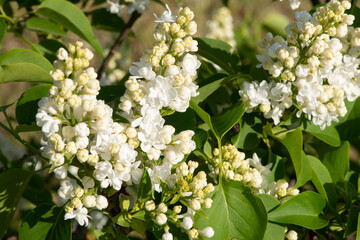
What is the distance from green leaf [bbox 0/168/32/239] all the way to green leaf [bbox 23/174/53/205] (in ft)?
1.82

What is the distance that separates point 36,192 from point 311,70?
117 cm

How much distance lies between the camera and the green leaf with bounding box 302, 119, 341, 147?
52.9 inches

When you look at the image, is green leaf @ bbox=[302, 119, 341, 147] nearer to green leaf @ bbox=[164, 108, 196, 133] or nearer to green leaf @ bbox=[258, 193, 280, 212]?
green leaf @ bbox=[258, 193, 280, 212]

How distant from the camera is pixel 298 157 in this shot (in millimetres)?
1158

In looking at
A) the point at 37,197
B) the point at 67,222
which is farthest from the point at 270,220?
the point at 37,197

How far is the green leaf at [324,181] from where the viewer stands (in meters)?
1.29

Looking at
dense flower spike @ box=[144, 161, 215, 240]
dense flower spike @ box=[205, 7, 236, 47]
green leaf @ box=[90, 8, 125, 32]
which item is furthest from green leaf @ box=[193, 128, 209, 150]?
dense flower spike @ box=[205, 7, 236, 47]

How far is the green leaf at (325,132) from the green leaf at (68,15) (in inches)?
30.3

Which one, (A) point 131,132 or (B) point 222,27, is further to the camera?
(B) point 222,27

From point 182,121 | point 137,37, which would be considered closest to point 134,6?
point 182,121

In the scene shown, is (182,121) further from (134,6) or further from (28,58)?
(134,6)

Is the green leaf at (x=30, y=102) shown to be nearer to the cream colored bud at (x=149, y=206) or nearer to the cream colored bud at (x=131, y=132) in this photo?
the cream colored bud at (x=131, y=132)

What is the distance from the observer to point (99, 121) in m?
0.93

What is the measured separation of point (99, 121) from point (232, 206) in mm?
419
